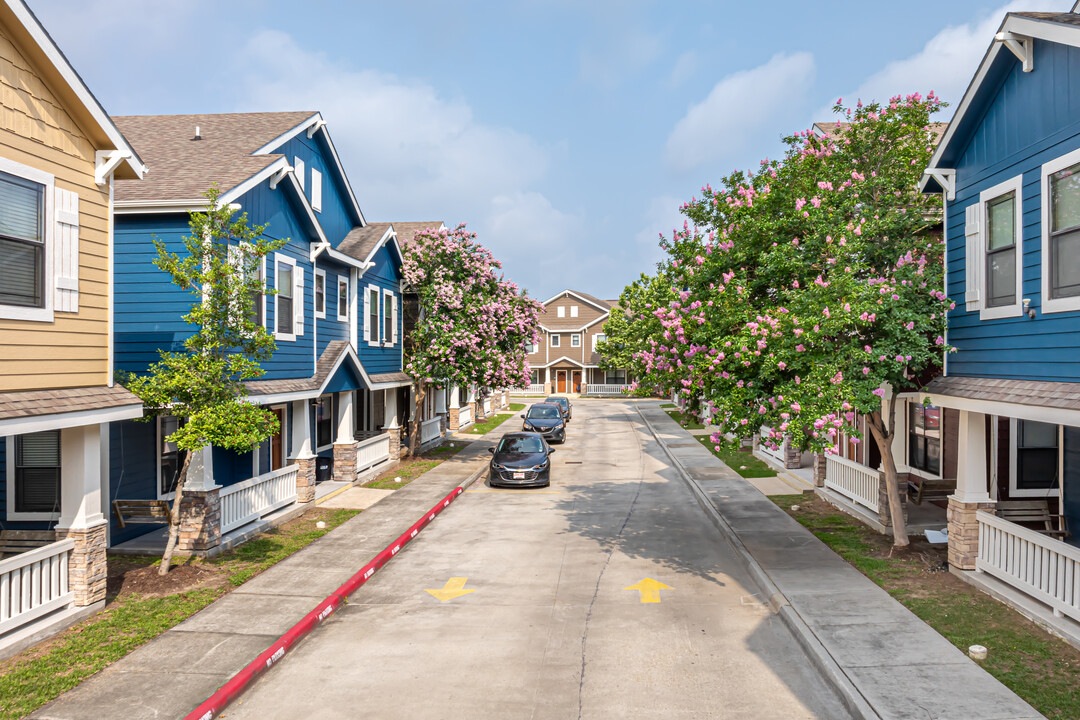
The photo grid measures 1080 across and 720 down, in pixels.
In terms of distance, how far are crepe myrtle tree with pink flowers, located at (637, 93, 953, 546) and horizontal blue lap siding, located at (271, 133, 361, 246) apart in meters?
10.8

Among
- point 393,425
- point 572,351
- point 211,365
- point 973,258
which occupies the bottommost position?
point 393,425

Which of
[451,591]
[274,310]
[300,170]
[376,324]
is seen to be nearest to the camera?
[451,591]

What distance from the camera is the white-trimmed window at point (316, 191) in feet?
63.6

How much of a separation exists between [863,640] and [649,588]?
11.9ft

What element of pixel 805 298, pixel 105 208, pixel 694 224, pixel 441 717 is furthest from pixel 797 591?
pixel 105 208

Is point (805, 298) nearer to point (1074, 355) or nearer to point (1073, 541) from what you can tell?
point (1074, 355)

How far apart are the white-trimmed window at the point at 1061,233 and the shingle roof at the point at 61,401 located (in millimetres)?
13023

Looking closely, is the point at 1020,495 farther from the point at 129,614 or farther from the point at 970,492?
the point at 129,614

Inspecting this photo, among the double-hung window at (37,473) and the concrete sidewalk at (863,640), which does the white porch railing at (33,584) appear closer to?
the double-hung window at (37,473)

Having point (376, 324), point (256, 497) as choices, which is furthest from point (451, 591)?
point (376, 324)

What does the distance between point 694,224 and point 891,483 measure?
628 cm

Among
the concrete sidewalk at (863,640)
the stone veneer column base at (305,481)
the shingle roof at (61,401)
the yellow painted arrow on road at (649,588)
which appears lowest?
the yellow painted arrow on road at (649,588)

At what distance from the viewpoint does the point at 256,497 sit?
15.1m

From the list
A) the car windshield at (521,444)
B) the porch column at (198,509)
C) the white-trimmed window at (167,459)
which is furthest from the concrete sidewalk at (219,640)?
the car windshield at (521,444)
